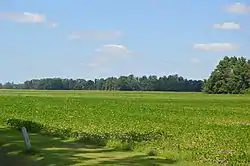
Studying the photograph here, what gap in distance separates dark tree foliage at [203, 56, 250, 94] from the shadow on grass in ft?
351

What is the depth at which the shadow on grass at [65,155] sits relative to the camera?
Result: 47.3 feet

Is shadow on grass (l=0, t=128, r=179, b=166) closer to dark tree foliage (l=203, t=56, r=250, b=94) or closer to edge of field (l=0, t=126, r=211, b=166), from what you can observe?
edge of field (l=0, t=126, r=211, b=166)

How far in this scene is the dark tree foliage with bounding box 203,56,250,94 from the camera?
12200 centimetres

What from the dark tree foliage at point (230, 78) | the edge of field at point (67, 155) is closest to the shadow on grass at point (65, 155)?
the edge of field at point (67, 155)

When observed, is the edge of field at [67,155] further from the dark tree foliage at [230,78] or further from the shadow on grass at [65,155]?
the dark tree foliage at [230,78]

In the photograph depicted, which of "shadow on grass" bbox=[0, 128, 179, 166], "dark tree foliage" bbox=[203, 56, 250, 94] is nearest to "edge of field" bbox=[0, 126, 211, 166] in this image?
"shadow on grass" bbox=[0, 128, 179, 166]

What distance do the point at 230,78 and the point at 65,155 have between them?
360 ft

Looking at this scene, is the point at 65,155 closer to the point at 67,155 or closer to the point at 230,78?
the point at 67,155

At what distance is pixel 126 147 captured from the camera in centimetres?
1733

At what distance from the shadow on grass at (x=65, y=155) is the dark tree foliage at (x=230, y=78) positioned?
107m

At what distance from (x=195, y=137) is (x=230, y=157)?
296 inches

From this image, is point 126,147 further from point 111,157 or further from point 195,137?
point 195,137

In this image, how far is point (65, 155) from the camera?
52.2 feet

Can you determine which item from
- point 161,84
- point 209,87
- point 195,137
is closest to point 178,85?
point 161,84
